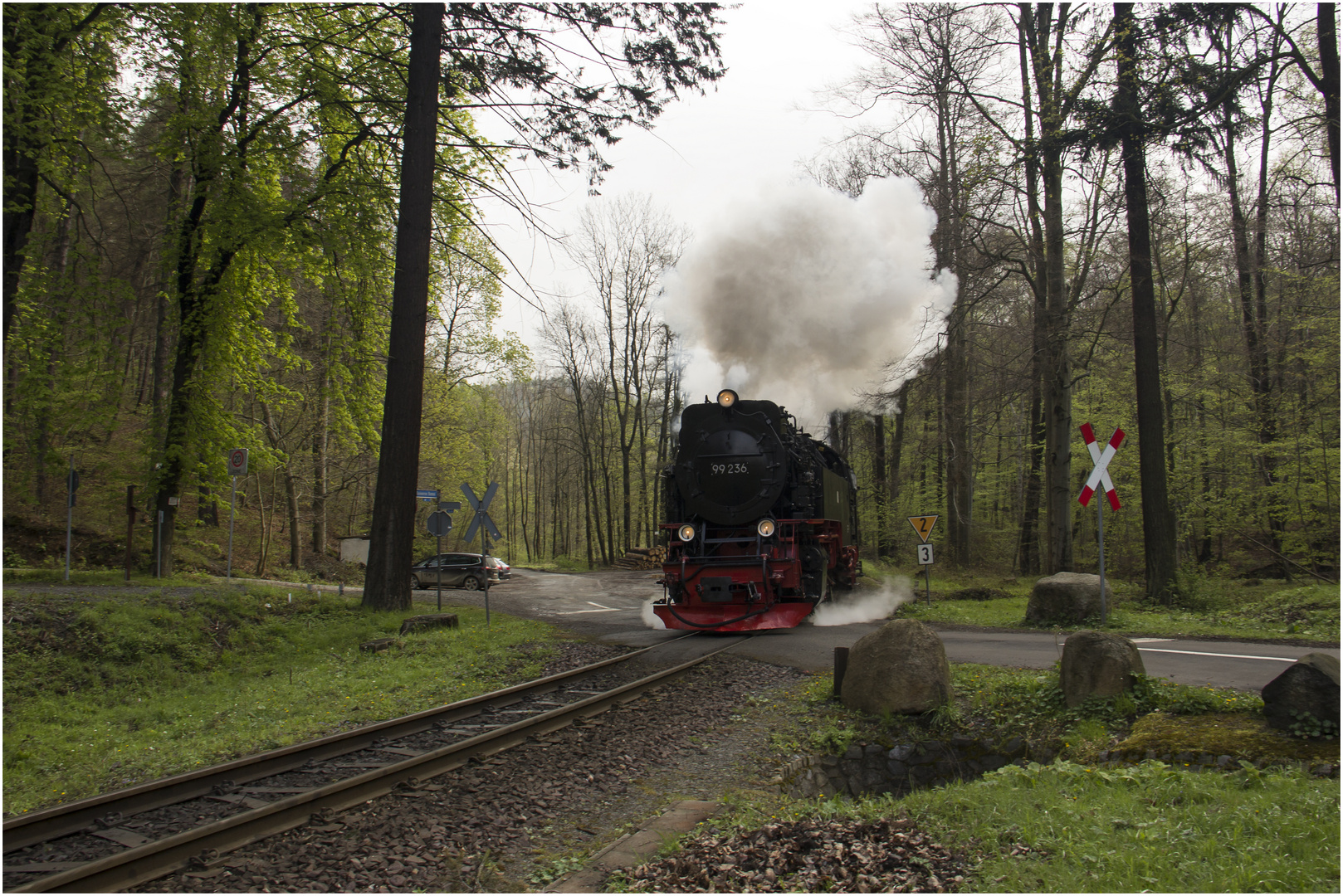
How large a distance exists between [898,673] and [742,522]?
4.96 m

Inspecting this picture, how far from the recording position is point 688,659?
9016 mm

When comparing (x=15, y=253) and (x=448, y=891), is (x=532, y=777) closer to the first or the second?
(x=448, y=891)

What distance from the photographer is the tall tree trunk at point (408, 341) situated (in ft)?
36.9

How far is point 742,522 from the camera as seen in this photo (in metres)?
11.3

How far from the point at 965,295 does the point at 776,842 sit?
56.7 feet

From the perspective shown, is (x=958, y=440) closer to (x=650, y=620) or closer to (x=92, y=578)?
(x=650, y=620)

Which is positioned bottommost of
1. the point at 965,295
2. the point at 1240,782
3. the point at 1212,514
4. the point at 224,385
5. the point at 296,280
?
the point at 1240,782

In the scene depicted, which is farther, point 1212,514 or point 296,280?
point 296,280

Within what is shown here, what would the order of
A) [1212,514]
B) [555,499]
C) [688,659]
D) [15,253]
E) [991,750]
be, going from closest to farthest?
[991,750] < [688,659] < [15,253] < [1212,514] < [555,499]

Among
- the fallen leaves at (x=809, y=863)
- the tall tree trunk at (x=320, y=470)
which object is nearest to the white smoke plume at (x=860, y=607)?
the fallen leaves at (x=809, y=863)

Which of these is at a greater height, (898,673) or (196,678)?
(898,673)

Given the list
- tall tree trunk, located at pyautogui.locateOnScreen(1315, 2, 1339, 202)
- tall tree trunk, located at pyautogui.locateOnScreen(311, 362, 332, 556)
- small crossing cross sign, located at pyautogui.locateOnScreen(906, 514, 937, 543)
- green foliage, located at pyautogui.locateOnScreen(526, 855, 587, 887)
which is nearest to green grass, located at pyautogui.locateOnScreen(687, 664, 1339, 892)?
green foliage, located at pyautogui.locateOnScreen(526, 855, 587, 887)

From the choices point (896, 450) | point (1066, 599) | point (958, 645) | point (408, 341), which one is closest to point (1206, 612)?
point (1066, 599)

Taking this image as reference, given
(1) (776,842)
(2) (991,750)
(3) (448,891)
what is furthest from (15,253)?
(2) (991,750)
